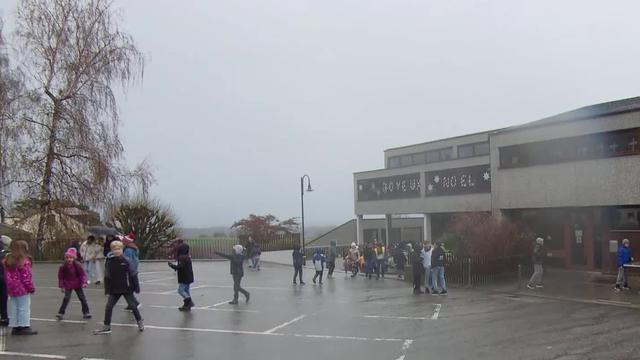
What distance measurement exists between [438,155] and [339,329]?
3180 cm

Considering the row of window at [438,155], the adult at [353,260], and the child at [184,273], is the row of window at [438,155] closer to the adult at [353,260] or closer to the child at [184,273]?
the adult at [353,260]

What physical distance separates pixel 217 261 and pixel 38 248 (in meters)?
8.81

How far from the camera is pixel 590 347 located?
8938 mm

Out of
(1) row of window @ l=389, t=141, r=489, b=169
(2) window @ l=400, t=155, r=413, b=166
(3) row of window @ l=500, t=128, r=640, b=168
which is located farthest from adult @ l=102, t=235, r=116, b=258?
(2) window @ l=400, t=155, r=413, b=166

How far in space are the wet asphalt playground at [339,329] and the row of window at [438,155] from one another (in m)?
22.2

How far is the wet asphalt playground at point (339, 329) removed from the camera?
28.6 ft

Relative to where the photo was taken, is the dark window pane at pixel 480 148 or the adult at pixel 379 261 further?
the dark window pane at pixel 480 148

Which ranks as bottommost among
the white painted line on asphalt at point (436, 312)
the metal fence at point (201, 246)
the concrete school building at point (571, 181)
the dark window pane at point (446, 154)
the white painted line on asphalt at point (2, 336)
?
the white painted line on asphalt at point (436, 312)

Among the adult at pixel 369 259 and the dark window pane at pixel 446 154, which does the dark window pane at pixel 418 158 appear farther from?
the adult at pixel 369 259

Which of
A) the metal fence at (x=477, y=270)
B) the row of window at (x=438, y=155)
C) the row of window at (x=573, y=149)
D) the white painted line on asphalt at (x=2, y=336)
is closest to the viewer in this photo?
the white painted line on asphalt at (x=2, y=336)

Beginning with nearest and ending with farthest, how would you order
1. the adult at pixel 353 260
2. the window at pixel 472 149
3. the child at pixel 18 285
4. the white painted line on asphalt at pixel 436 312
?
the child at pixel 18 285 → the white painted line on asphalt at pixel 436 312 → the adult at pixel 353 260 → the window at pixel 472 149

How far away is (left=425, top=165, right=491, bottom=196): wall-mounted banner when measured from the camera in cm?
3119

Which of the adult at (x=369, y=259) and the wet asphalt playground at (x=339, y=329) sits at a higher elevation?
the adult at (x=369, y=259)

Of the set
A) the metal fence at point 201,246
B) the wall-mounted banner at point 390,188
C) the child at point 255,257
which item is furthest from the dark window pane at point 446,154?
the child at point 255,257
